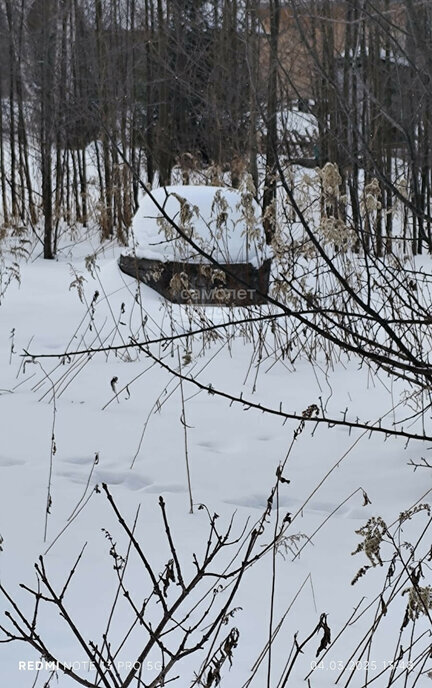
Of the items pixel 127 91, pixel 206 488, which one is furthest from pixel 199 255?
pixel 127 91

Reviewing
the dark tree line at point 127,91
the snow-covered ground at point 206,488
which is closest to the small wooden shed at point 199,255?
the snow-covered ground at point 206,488

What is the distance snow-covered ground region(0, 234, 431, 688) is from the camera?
56.9 inches

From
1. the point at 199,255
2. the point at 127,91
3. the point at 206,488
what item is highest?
the point at 127,91

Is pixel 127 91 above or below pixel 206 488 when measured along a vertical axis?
above

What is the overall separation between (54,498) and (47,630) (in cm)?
62

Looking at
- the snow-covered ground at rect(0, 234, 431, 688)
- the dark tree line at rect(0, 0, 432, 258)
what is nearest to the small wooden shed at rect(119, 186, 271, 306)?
the snow-covered ground at rect(0, 234, 431, 688)

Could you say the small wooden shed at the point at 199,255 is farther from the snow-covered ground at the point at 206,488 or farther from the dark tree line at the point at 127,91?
the dark tree line at the point at 127,91

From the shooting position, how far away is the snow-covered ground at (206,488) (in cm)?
144

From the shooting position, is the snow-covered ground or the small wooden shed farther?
the small wooden shed

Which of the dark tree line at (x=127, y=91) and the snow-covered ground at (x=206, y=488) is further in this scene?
the dark tree line at (x=127, y=91)

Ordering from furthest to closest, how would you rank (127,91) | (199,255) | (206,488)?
(127,91) < (199,255) < (206,488)

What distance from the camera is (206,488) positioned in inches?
84.5

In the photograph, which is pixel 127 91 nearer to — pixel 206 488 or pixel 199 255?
pixel 199 255

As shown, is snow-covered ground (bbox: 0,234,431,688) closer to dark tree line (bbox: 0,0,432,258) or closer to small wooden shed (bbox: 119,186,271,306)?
small wooden shed (bbox: 119,186,271,306)
